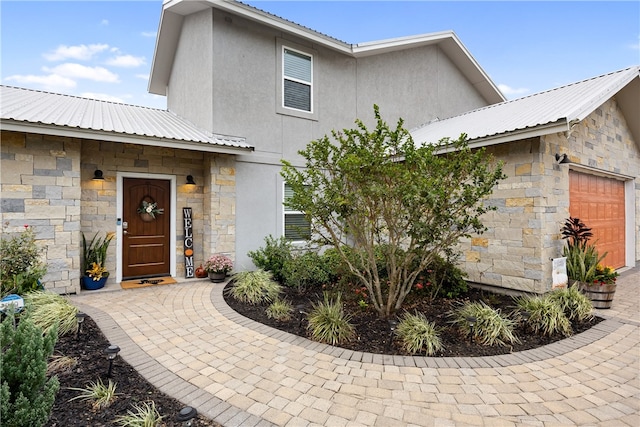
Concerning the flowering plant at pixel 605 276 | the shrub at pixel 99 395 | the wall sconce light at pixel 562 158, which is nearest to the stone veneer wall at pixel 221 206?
the shrub at pixel 99 395

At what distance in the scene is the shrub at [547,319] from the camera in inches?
168

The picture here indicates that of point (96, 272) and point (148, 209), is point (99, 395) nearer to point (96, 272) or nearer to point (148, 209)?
point (96, 272)

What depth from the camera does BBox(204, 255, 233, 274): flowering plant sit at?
6.88 metres

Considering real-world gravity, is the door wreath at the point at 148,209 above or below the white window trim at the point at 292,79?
below

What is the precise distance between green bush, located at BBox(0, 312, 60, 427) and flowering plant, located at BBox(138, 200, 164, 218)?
5212 millimetres

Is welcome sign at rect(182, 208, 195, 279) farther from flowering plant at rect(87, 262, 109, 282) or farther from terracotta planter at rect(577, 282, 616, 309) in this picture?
terracotta planter at rect(577, 282, 616, 309)

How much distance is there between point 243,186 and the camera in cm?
765

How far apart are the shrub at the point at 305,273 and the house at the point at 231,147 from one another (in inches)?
48.0

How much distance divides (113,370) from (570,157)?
835cm

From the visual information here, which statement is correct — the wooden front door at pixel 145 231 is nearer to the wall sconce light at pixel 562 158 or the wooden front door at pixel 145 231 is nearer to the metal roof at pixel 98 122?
the metal roof at pixel 98 122

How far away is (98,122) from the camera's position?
6.18 meters

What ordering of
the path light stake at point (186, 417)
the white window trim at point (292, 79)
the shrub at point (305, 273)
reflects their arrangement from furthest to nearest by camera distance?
the white window trim at point (292, 79) → the shrub at point (305, 273) → the path light stake at point (186, 417)

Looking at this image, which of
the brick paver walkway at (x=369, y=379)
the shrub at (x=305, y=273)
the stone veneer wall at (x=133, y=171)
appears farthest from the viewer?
the stone veneer wall at (x=133, y=171)

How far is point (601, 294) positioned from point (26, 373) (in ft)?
24.5
